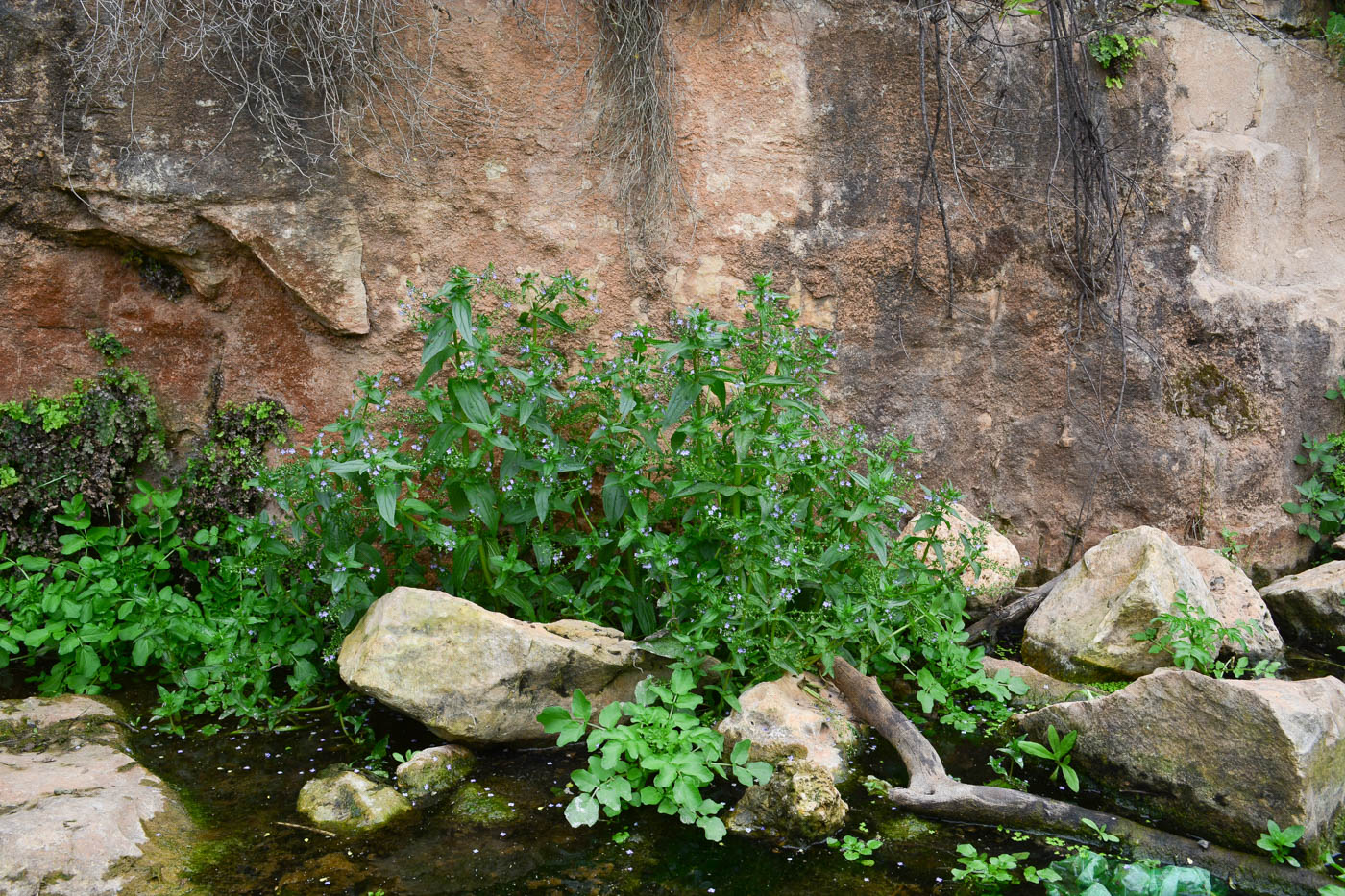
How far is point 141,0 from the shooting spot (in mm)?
3764

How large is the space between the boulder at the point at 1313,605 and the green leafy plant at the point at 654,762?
2.80 m

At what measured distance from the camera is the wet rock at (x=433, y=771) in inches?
117

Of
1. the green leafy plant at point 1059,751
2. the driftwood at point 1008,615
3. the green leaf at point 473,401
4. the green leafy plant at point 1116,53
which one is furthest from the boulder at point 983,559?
the green leafy plant at point 1116,53

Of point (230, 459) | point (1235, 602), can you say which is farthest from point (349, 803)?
point (1235, 602)

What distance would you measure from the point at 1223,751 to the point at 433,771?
7.49ft

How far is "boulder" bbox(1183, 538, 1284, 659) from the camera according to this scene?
396 cm

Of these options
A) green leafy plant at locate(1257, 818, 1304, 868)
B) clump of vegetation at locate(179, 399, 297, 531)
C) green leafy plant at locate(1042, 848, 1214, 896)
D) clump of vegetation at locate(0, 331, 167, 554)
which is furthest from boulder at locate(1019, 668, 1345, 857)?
clump of vegetation at locate(0, 331, 167, 554)

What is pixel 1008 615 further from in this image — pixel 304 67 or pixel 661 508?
pixel 304 67

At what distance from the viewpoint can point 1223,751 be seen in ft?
9.34

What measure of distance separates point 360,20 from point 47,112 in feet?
3.94

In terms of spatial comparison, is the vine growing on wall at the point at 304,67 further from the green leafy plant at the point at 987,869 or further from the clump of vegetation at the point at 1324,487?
the clump of vegetation at the point at 1324,487

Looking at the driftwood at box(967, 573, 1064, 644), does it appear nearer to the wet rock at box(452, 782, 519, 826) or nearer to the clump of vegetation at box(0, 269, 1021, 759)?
the clump of vegetation at box(0, 269, 1021, 759)

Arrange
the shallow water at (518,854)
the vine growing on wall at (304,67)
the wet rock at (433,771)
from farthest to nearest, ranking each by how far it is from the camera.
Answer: the vine growing on wall at (304,67) < the wet rock at (433,771) < the shallow water at (518,854)

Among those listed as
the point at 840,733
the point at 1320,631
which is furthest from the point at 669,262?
the point at 1320,631
